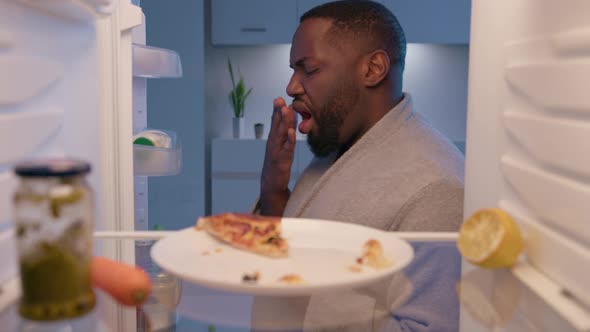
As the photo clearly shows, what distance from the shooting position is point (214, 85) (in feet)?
13.6

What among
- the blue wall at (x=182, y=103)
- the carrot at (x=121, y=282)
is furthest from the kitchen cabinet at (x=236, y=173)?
the carrot at (x=121, y=282)

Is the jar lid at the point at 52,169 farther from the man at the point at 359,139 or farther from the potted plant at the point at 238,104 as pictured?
the potted plant at the point at 238,104

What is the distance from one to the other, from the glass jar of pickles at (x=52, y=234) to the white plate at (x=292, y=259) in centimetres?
12

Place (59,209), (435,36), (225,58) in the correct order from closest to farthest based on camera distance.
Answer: (59,209) → (435,36) → (225,58)

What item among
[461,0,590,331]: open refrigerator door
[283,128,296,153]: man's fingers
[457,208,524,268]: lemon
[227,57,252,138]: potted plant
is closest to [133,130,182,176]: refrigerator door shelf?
[283,128,296,153]: man's fingers

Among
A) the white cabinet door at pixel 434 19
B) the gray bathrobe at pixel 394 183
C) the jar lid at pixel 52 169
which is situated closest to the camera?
the jar lid at pixel 52 169

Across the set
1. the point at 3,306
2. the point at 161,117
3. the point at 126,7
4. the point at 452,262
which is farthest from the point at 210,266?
the point at 161,117

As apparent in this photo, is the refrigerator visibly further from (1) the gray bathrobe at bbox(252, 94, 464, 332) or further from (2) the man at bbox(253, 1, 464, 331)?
(2) the man at bbox(253, 1, 464, 331)

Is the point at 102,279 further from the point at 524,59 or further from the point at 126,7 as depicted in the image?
the point at 126,7

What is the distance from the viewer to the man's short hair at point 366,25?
5.28 ft

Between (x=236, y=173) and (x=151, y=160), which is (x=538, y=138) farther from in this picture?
(x=236, y=173)

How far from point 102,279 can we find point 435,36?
3.40 metres

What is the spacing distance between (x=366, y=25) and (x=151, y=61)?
0.62 m

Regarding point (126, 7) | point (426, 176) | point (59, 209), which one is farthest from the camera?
point (426, 176)
